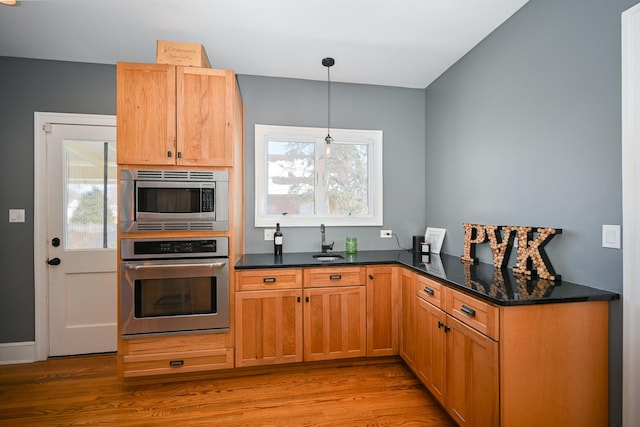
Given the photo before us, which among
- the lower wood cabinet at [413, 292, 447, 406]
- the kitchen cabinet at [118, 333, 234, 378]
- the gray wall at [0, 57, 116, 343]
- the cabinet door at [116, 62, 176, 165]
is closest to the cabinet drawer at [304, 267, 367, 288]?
the lower wood cabinet at [413, 292, 447, 406]

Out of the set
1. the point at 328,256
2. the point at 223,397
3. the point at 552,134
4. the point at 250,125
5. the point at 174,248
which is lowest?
the point at 223,397

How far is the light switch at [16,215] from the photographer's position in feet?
8.89

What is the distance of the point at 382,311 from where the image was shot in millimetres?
2627

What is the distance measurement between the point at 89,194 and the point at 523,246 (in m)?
3.54

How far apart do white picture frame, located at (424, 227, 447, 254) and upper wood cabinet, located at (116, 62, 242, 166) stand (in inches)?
81.8

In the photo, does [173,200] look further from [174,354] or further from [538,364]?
[538,364]

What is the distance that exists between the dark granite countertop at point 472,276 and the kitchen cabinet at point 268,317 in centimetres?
11

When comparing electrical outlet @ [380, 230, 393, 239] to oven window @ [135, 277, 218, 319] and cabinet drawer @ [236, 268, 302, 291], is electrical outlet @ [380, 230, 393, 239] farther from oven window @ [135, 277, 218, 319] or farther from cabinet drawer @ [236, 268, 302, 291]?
oven window @ [135, 277, 218, 319]

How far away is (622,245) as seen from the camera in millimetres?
1492

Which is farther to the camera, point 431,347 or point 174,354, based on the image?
point 174,354

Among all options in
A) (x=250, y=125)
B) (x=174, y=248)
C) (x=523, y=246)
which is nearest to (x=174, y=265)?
(x=174, y=248)

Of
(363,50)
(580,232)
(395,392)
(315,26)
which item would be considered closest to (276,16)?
(315,26)

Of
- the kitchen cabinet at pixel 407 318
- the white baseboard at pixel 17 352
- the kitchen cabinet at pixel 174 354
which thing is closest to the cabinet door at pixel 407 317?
the kitchen cabinet at pixel 407 318

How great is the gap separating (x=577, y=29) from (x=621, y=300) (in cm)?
147
